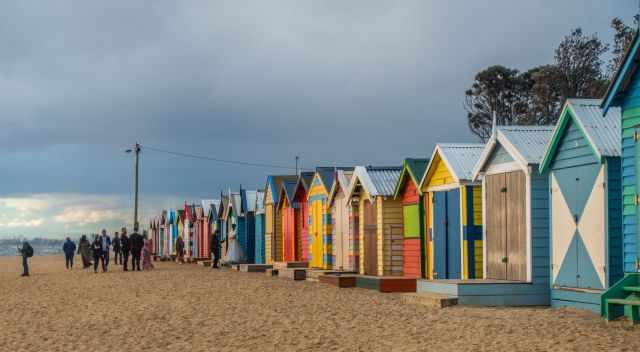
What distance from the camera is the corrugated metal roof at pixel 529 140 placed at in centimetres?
1582

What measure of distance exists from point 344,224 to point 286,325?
1346 centimetres

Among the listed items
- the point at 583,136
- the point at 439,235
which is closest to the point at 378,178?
the point at 439,235

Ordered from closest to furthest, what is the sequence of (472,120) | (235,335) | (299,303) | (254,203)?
(235,335) → (299,303) → (254,203) → (472,120)

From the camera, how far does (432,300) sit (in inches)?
622

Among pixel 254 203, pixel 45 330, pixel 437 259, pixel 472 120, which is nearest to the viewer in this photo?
pixel 45 330

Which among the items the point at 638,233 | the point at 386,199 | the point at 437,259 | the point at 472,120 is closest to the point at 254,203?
the point at 386,199

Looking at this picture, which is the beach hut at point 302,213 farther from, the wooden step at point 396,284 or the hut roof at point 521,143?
the hut roof at point 521,143

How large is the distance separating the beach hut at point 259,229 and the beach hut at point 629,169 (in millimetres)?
25702

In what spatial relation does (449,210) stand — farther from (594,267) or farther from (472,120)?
(472,120)

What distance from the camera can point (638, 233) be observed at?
40.8 feet

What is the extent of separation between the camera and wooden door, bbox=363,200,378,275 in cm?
2412

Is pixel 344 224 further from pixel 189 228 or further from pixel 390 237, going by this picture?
pixel 189 228

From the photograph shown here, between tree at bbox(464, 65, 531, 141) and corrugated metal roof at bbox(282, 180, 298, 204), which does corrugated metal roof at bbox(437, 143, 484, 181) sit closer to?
corrugated metal roof at bbox(282, 180, 298, 204)

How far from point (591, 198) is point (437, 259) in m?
6.77
